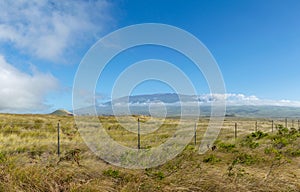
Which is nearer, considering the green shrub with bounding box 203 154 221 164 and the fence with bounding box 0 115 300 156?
the green shrub with bounding box 203 154 221 164

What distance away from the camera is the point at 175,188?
5969mm

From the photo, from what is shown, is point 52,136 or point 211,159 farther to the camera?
point 52,136

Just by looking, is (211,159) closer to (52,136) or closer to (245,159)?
(245,159)

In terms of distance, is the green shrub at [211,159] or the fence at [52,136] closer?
A: the green shrub at [211,159]

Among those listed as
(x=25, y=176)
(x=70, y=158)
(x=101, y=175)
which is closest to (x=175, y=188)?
(x=101, y=175)

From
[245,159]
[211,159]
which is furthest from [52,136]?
[245,159]

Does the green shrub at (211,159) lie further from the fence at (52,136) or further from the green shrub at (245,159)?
the fence at (52,136)

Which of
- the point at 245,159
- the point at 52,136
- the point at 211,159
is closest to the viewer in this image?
the point at 211,159

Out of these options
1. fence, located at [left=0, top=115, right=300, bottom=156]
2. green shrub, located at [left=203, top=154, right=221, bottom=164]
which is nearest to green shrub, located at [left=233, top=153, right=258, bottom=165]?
green shrub, located at [left=203, top=154, right=221, bottom=164]

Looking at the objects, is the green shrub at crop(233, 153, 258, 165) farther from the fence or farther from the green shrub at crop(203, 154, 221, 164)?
the fence

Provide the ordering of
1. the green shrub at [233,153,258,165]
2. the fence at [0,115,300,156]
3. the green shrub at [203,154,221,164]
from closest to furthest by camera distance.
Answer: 1. the green shrub at [203,154,221,164]
2. the green shrub at [233,153,258,165]
3. the fence at [0,115,300,156]

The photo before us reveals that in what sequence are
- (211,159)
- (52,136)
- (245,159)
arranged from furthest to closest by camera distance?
(52,136) → (245,159) → (211,159)

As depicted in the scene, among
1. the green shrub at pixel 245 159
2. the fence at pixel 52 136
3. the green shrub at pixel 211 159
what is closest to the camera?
the green shrub at pixel 211 159

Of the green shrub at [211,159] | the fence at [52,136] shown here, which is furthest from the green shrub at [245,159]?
the fence at [52,136]
